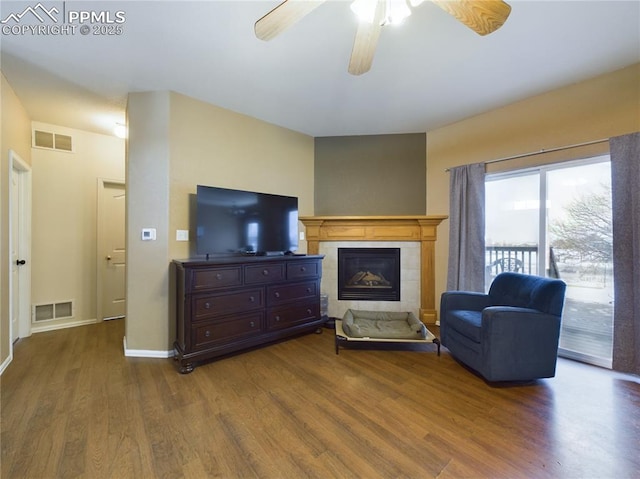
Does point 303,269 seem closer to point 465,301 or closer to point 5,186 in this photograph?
point 465,301

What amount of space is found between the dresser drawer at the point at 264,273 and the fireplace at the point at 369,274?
1165mm

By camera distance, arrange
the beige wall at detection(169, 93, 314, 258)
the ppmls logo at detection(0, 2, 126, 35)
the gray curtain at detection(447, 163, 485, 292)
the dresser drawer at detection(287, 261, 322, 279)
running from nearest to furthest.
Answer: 1. the ppmls logo at detection(0, 2, 126, 35)
2. the beige wall at detection(169, 93, 314, 258)
3. the dresser drawer at detection(287, 261, 322, 279)
4. the gray curtain at detection(447, 163, 485, 292)

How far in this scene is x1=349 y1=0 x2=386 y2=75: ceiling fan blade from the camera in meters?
1.31

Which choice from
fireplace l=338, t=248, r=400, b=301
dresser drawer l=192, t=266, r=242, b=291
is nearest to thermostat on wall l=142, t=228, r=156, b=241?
dresser drawer l=192, t=266, r=242, b=291

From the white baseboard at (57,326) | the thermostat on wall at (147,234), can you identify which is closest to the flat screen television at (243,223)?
the thermostat on wall at (147,234)

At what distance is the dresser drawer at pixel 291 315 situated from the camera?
9.03 feet

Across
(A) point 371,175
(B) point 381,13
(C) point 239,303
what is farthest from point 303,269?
(B) point 381,13

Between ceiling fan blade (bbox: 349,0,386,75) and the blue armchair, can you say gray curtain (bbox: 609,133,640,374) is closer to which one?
the blue armchair

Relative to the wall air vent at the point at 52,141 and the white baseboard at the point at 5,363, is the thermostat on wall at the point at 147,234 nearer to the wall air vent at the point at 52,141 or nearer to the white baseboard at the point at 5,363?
the white baseboard at the point at 5,363

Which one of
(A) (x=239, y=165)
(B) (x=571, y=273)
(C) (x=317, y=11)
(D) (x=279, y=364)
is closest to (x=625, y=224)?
(B) (x=571, y=273)

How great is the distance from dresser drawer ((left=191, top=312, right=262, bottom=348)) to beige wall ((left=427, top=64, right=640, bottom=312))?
8.25 feet

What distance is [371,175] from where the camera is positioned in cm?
381

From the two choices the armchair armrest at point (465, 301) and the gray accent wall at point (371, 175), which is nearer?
the armchair armrest at point (465, 301)

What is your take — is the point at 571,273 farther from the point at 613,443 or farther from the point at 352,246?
the point at 352,246
